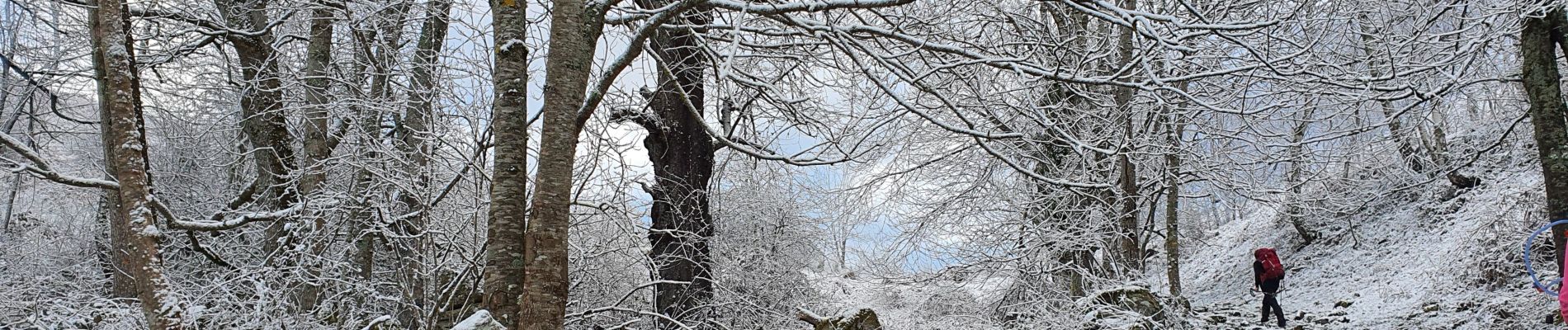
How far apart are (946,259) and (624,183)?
449 centimetres

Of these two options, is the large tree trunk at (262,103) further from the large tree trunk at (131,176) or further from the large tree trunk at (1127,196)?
the large tree trunk at (1127,196)

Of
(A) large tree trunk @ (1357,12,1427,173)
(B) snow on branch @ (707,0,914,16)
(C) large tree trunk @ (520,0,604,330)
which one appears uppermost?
(A) large tree trunk @ (1357,12,1427,173)

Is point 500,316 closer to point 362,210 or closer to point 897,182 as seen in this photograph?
point 362,210

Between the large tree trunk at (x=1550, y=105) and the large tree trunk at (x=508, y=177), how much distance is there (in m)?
7.82

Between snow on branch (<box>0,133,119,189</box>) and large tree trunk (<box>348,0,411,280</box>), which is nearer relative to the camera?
snow on branch (<box>0,133,119,189</box>)

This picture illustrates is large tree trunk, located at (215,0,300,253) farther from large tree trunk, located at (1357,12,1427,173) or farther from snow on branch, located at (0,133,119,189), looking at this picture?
large tree trunk, located at (1357,12,1427,173)

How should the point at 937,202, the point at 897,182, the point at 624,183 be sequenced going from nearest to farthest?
the point at 624,183, the point at 937,202, the point at 897,182

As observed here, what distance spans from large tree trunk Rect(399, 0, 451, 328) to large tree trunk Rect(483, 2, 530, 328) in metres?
1.10

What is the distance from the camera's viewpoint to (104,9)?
3475mm

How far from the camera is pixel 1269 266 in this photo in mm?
10625

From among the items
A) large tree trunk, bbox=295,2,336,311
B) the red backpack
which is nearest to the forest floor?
the red backpack

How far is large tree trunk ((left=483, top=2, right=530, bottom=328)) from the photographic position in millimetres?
3051

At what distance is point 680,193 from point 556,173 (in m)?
3.12

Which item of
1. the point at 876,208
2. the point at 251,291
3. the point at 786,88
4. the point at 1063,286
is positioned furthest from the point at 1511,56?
the point at 251,291
